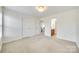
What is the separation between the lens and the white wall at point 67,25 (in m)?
1.58

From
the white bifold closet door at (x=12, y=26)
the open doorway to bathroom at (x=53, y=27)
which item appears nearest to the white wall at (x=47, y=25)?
the open doorway to bathroom at (x=53, y=27)

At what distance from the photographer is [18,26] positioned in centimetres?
160

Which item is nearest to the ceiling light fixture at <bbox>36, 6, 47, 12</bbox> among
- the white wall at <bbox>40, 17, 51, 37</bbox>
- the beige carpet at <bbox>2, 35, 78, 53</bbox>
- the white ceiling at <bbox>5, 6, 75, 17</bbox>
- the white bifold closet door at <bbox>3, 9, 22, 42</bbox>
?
the white ceiling at <bbox>5, 6, 75, 17</bbox>

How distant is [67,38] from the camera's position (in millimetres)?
1587

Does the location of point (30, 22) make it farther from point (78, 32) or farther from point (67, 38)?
point (78, 32)

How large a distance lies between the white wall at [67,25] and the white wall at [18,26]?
1.24ft

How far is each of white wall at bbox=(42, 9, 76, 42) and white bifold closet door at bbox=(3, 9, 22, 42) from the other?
2.17ft

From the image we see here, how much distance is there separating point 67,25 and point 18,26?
85cm

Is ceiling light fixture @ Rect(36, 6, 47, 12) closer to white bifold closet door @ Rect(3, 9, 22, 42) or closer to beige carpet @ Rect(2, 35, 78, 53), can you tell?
white bifold closet door @ Rect(3, 9, 22, 42)

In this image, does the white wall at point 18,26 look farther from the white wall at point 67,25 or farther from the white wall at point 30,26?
the white wall at point 67,25

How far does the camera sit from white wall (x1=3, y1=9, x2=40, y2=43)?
1562 millimetres

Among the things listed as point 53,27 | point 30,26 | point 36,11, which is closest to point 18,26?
point 30,26
